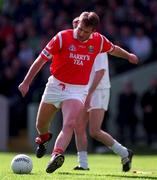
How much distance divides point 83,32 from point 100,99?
189 centimetres

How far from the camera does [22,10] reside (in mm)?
31094

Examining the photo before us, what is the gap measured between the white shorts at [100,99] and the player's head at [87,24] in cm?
174

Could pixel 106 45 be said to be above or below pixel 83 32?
below

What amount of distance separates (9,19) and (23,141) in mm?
5766

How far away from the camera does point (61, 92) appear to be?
13.4m

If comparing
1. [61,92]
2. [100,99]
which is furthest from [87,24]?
[100,99]

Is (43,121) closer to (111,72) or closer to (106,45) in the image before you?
(106,45)

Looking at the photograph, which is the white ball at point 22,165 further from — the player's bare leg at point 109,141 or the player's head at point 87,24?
the player's head at point 87,24

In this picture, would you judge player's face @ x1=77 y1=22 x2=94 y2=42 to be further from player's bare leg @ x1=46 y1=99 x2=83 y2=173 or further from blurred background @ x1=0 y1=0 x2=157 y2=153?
blurred background @ x1=0 y1=0 x2=157 y2=153

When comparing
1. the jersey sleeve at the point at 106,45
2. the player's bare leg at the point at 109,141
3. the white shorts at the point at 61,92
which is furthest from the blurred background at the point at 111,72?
the white shorts at the point at 61,92

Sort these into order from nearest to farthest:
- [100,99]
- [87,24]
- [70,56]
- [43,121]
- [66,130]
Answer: [66,130] < [87,24] < [70,56] < [43,121] < [100,99]

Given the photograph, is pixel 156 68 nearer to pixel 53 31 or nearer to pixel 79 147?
pixel 53 31

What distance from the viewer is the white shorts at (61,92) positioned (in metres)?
13.4

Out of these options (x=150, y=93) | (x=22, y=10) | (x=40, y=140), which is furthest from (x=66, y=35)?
(x=22, y=10)
